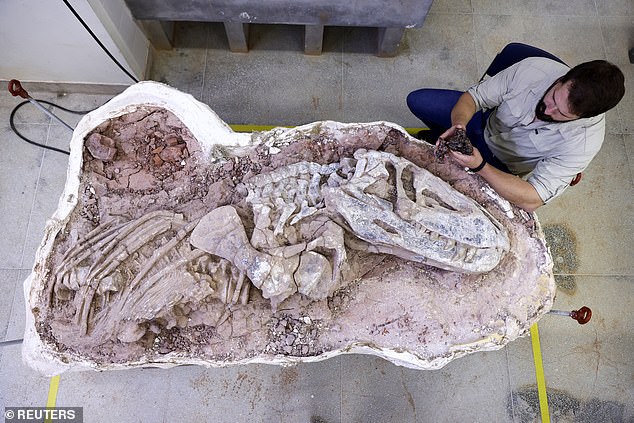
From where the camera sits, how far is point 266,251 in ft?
8.65

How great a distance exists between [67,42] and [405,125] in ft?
9.28

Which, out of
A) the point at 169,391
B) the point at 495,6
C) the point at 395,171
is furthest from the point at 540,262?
the point at 495,6

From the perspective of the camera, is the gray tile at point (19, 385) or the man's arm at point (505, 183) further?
the gray tile at point (19, 385)

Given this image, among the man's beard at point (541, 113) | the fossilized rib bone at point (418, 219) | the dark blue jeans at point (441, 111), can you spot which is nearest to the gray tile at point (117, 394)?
the fossilized rib bone at point (418, 219)

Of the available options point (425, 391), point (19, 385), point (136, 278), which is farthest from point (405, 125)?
point (19, 385)

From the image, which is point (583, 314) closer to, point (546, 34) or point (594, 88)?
point (594, 88)

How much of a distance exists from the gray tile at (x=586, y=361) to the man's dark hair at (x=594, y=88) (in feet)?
6.95

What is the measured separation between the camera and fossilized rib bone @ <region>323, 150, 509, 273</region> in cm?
265

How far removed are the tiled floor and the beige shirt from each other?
139 cm

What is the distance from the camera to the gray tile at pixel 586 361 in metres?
3.88

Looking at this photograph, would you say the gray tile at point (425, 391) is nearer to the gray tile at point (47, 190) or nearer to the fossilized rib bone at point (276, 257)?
the fossilized rib bone at point (276, 257)

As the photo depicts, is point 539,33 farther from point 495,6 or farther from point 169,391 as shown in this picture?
point 169,391

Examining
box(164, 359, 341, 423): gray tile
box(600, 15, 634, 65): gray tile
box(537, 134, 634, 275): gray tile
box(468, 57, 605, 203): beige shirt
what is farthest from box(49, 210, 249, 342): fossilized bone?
box(600, 15, 634, 65): gray tile

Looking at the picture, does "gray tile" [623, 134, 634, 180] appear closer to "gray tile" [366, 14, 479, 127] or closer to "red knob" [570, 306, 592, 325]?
"gray tile" [366, 14, 479, 127]
